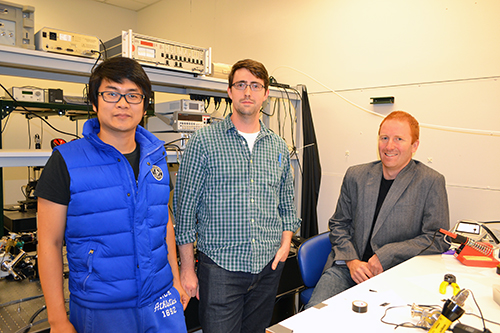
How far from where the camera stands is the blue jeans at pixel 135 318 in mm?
1067

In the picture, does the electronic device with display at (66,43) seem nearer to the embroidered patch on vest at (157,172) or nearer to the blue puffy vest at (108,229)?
the blue puffy vest at (108,229)

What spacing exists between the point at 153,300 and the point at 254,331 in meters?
0.61

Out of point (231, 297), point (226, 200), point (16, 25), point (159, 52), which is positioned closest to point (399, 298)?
point (231, 297)

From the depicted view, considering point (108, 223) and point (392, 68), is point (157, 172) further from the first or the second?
point (392, 68)

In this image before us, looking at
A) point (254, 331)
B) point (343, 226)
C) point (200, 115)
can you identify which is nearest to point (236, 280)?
point (254, 331)

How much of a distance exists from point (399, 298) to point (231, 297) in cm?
65

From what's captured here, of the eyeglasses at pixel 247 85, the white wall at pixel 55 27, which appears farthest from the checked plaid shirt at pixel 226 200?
the white wall at pixel 55 27

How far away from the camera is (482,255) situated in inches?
65.1

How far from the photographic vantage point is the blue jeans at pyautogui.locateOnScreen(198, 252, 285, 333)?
143 cm

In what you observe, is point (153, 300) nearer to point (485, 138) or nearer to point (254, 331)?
point (254, 331)

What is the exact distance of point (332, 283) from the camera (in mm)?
1749

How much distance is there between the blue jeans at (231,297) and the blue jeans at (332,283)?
262mm

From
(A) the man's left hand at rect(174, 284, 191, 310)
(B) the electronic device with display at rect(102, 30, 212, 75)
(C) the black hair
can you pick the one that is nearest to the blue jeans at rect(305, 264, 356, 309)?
(A) the man's left hand at rect(174, 284, 191, 310)

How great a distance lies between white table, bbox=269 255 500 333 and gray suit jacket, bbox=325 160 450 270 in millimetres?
113
